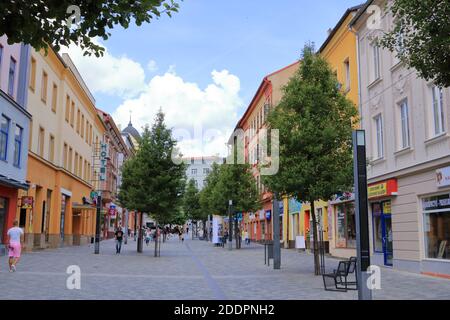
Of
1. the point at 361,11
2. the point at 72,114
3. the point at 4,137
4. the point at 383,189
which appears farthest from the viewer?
the point at 72,114

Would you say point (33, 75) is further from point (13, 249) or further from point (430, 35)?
point (430, 35)

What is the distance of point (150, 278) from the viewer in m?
15.8

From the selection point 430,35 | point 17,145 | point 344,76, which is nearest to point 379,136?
point 344,76

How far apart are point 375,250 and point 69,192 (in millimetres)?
25167

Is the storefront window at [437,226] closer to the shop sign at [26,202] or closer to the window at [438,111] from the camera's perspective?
the window at [438,111]

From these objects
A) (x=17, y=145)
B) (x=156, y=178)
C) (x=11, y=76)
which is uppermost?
(x=11, y=76)

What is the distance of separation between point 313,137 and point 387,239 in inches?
274

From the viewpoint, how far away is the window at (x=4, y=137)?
79.8 ft

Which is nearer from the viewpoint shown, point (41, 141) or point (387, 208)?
point (387, 208)

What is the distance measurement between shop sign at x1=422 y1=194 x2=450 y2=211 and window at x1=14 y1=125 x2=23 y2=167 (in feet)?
64.6

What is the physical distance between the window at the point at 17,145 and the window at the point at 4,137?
110cm

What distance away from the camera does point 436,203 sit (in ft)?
56.8

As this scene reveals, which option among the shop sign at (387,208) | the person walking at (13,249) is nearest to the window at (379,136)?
the shop sign at (387,208)

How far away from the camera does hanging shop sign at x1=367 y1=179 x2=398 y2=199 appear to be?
19.9 meters
